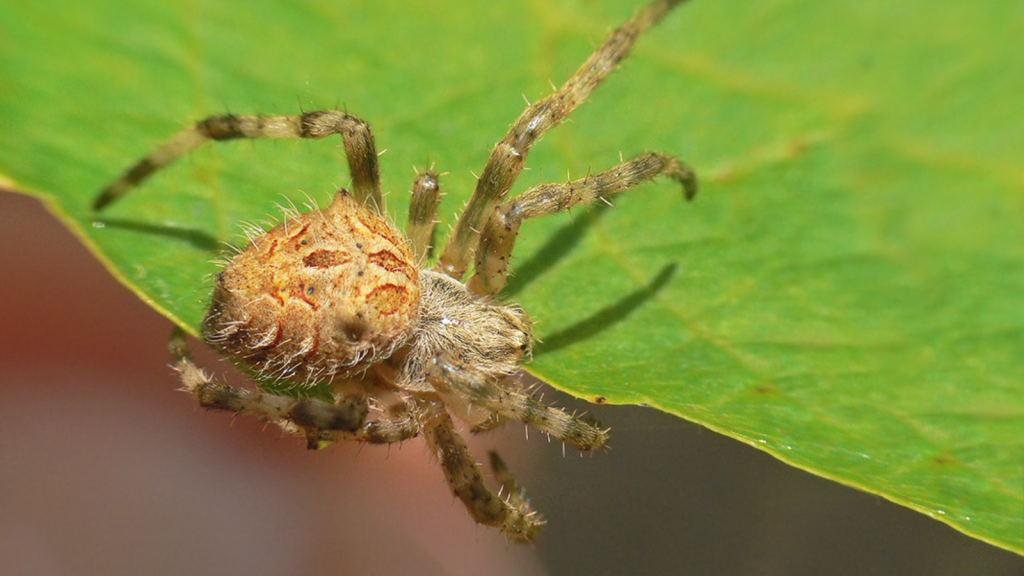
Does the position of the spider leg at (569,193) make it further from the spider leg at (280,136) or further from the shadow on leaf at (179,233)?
the shadow on leaf at (179,233)

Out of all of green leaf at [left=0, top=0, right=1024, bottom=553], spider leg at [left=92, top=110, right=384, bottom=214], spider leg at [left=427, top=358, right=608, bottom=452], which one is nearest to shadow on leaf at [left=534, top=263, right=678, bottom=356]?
green leaf at [left=0, top=0, right=1024, bottom=553]

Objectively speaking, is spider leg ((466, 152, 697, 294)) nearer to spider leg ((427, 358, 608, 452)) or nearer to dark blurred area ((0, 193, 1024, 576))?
spider leg ((427, 358, 608, 452))

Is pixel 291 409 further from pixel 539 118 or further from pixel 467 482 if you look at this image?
pixel 539 118

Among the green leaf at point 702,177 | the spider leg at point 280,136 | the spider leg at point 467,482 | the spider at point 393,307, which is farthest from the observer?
the spider leg at point 467,482

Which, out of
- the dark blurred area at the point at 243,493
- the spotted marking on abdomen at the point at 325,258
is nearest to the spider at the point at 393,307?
the spotted marking on abdomen at the point at 325,258

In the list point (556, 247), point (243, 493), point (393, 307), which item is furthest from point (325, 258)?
point (243, 493)

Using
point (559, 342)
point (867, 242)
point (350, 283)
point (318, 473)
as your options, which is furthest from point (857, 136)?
point (318, 473)

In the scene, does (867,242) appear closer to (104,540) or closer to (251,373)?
(251,373)
